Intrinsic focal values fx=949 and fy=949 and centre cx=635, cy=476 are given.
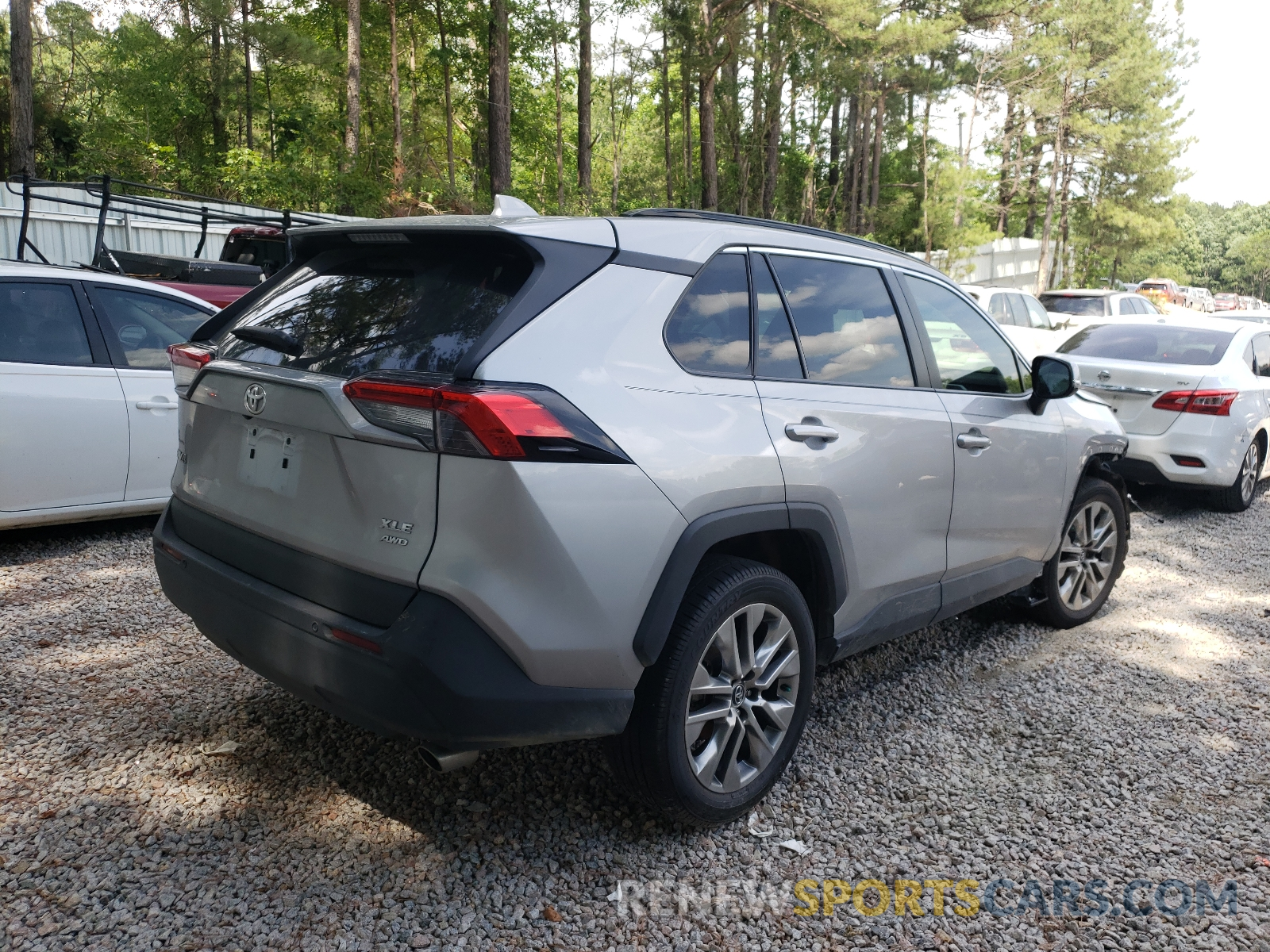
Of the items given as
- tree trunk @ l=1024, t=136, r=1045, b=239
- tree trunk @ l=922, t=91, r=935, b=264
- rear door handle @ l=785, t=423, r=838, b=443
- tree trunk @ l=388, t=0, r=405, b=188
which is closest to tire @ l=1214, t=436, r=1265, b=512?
rear door handle @ l=785, t=423, r=838, b=443

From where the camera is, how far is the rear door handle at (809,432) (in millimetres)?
2912

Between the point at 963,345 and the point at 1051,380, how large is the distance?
447 mm

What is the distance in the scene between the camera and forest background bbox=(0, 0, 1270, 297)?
26.0 m

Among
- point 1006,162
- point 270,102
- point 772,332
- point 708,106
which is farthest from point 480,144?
point 772,332

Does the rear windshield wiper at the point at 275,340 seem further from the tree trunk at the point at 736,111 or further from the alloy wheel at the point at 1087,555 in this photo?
the tree trunk at the point at 736,111

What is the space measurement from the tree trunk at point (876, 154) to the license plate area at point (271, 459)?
36274 mm

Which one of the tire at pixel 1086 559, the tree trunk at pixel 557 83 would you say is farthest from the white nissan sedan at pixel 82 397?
the tree trunk at pixel 557 83

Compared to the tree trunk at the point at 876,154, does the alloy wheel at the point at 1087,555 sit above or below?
below

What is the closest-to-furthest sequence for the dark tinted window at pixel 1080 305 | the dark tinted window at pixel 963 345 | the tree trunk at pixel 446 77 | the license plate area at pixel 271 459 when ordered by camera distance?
the license plate area at pixel 271 459 → the dark tinted window at pixel 963 345 → the dark tinted window at pixel 1080 305 → the tree trunk at pixel 446 77

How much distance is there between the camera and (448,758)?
2.48m

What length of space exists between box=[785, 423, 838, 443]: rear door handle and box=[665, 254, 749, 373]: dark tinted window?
235mm

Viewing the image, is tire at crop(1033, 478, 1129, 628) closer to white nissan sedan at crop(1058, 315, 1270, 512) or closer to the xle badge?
white nissan sedan at crop(1058, 315, 1270, 512)

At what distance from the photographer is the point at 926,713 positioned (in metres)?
3.88

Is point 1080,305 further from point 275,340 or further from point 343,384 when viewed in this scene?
point 343,384
